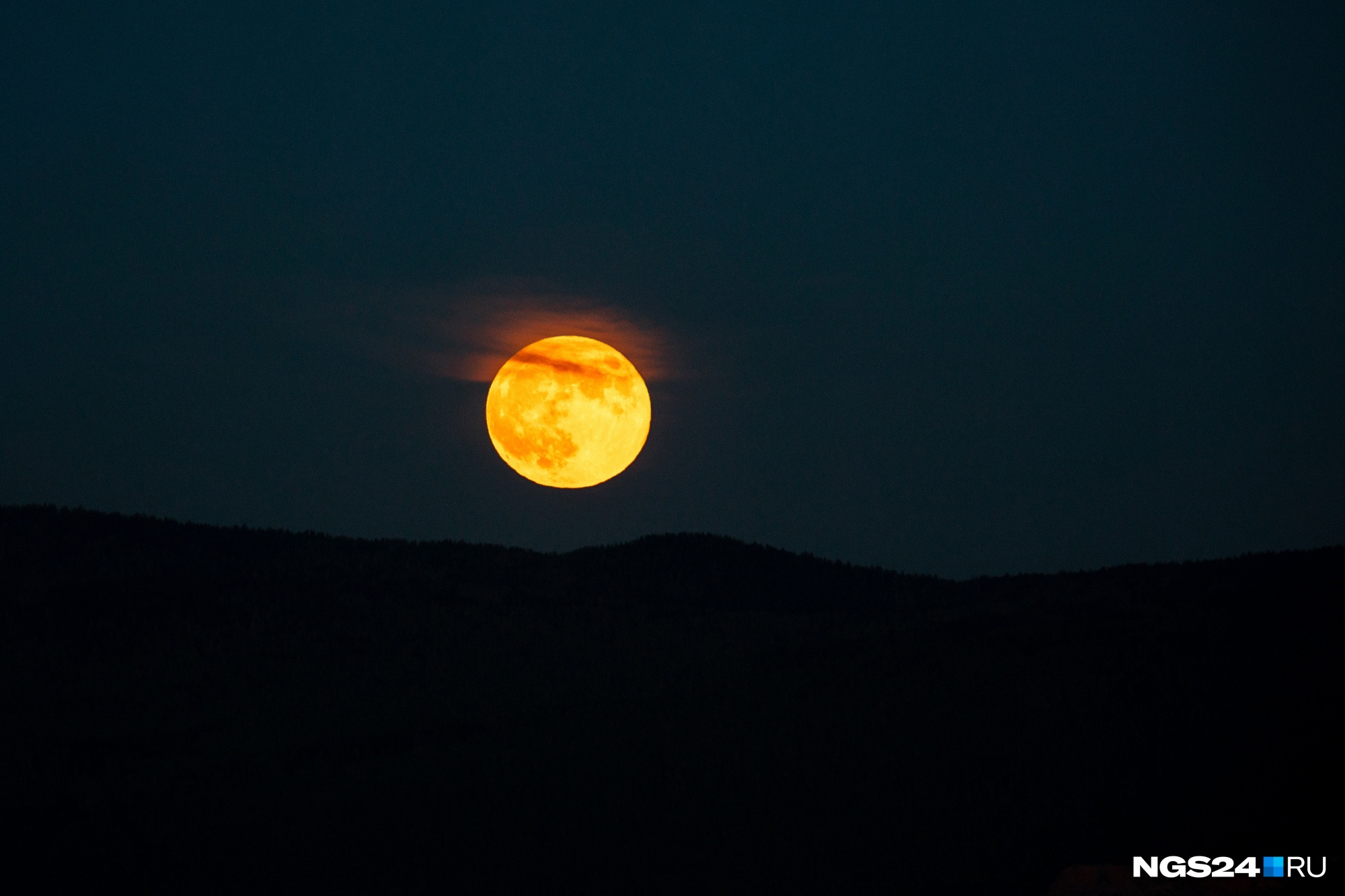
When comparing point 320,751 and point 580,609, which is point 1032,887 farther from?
point 580,609

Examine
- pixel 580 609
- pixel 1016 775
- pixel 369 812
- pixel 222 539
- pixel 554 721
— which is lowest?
pixel 369 812

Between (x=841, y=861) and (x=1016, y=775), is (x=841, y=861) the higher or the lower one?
the lower one

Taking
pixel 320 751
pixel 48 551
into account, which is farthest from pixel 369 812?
pixel 48 551

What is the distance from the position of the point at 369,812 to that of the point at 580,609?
23.4 m

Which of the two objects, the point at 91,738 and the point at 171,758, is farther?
the point at 91,738

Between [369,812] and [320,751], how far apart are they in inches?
176

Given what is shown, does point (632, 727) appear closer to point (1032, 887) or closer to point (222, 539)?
point (1032, 887)

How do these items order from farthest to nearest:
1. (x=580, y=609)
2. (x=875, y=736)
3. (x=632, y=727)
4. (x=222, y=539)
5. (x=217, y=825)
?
(x=222, y=539) → (x=580, y=609) → (x=632, y=727) → (x=875, y=736) → (x=217, y=825)

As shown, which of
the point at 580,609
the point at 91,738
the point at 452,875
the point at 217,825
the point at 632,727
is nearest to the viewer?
the point at 452,875

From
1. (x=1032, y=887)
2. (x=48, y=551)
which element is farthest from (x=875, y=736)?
(x=48, y=551)

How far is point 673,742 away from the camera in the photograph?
20.8 m

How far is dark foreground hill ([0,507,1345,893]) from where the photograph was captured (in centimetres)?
1571

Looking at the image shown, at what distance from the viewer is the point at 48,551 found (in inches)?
1815

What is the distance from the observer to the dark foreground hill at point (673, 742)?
1571 cm
